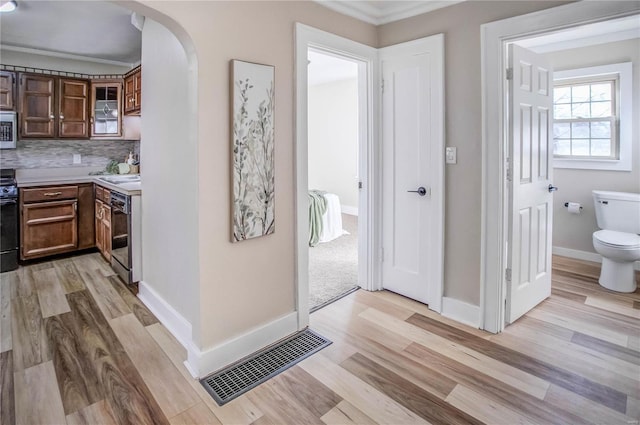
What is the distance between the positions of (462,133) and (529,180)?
64cm

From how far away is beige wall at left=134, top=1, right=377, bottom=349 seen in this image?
1.96 metres

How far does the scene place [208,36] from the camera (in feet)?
6.40

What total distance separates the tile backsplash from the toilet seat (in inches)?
217

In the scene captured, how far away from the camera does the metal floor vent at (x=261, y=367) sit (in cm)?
195

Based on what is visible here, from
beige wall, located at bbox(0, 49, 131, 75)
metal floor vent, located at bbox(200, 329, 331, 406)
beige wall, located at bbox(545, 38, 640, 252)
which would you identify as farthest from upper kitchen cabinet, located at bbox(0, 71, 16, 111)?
beige wall, located at bbox(545, 38, 640, 252)

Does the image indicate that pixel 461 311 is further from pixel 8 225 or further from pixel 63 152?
pixel 63 152

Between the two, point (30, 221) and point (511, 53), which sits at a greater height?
point (511, 53)

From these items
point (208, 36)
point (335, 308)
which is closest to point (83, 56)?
point (208, 36)

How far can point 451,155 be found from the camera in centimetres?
266

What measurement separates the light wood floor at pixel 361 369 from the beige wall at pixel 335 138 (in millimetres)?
4046

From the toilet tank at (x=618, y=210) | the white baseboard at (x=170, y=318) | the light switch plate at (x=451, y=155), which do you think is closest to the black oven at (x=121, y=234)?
the white baseboard at (x=170, y=318)

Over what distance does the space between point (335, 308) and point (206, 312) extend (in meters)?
1.17

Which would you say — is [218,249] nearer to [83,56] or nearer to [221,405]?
[221,405]

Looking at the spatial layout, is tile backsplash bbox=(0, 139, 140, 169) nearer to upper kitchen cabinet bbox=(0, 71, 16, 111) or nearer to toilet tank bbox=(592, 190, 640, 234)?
upper kitchen cabinet bbox=(0, 71, 16, 111)
